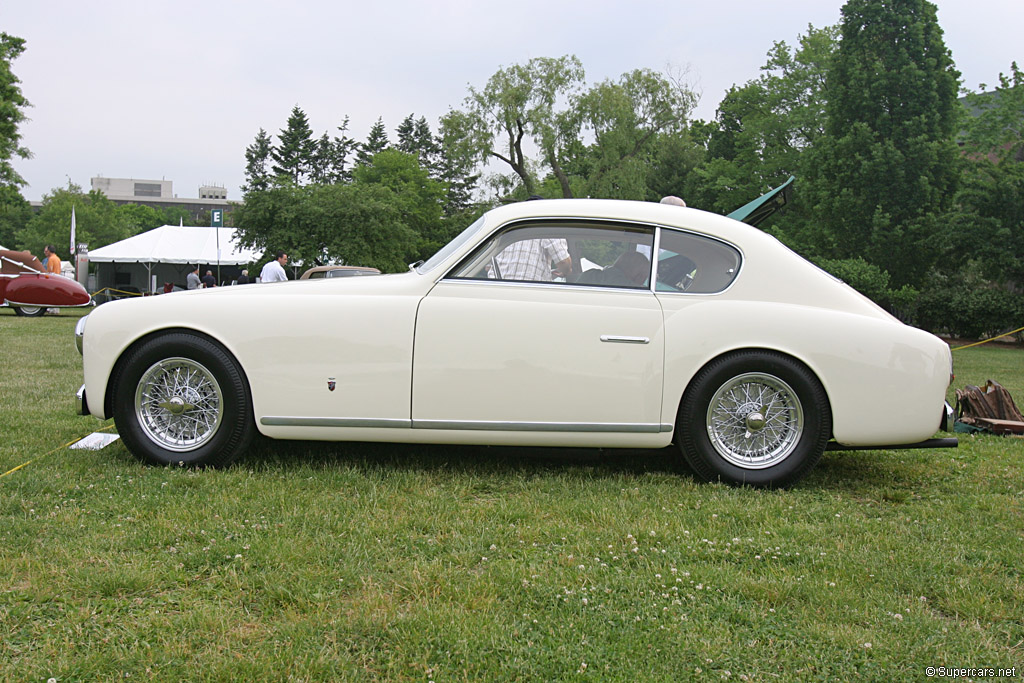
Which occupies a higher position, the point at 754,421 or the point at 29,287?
the point at 29,287

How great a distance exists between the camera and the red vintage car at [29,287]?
60.1ft

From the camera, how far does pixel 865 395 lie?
Result: 4051mm

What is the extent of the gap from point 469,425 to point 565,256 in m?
1.06


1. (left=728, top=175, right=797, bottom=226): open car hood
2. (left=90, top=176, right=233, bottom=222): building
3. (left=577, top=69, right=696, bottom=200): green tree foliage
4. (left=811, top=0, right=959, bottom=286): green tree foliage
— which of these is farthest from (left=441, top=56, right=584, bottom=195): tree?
(left=90, top=176, right=233, bottom=222): building

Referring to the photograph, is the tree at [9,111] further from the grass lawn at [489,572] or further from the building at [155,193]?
the building at [155,193]

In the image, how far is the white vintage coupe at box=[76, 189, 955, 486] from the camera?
4.06 metres

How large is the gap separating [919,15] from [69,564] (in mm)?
28731

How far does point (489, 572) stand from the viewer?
282cm

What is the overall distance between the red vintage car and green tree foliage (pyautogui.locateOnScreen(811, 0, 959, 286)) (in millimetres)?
22165

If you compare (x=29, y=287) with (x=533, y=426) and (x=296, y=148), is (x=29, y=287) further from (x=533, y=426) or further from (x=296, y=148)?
(x=296, y=148)

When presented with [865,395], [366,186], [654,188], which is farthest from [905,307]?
[654,188]

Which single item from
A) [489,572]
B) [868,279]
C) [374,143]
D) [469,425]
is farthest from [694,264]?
[374,143]

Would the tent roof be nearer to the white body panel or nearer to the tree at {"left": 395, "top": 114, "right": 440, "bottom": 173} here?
the white body panel

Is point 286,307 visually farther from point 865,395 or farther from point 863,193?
point 863,193
